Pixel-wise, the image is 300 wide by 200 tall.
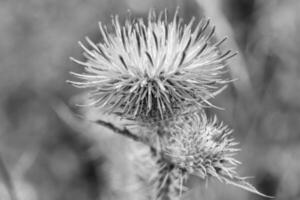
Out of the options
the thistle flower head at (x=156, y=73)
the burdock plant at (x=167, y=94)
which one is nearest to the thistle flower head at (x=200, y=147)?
the burdock plant at (x=167, y=94)

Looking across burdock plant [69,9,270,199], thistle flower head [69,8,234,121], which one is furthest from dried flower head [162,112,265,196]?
thistle flower head [69,8,234,121]

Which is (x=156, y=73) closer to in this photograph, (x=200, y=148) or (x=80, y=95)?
(x=200, y=148)

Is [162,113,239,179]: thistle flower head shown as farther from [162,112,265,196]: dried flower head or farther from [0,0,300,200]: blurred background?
[0,0,300,200]: blurred background

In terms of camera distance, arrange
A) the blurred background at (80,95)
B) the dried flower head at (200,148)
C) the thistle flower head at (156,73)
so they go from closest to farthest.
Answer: the dried flower head at (200,148) → the thistle flower head at (156,73) → the blurred background at (80,95)

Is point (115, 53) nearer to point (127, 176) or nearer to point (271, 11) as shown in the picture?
point (127, 176)

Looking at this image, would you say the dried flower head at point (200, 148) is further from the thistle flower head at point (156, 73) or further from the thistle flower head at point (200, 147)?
the thistle flower head at point (156, 73)

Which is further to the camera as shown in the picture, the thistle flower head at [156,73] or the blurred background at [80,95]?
the blurred background at [80,95]
